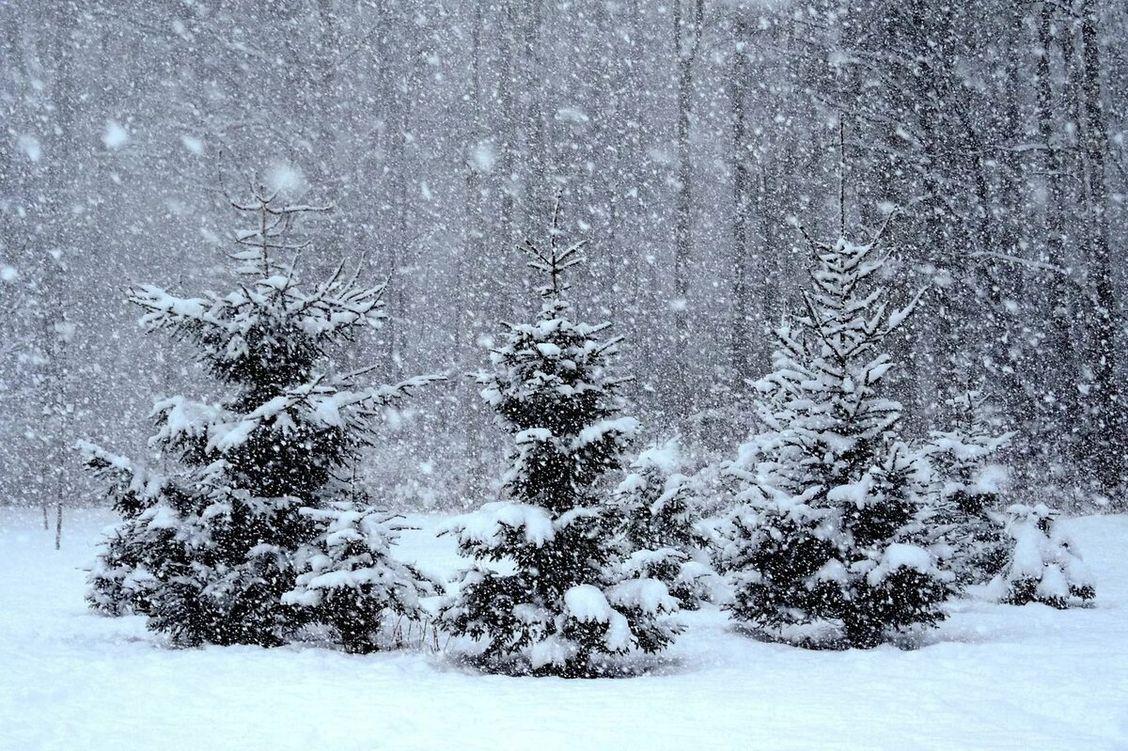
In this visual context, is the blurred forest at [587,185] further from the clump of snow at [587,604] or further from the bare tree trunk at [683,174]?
the clump of snow at [587,604]

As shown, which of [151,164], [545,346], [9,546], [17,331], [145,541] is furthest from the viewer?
[151,164]

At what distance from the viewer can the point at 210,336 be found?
892 cm

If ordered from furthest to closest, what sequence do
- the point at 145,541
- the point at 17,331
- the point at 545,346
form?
the point at 17,331
the point at 145,541
the point at 545,346

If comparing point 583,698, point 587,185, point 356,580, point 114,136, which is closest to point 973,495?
point 583,698

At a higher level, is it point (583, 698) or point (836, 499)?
point (836, 499)

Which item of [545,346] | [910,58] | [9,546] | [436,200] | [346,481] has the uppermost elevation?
[910,58]

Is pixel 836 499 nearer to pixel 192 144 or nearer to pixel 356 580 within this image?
pixel 356 580

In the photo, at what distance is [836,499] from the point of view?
8.91 metres

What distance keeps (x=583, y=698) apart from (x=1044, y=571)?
28.7 ft

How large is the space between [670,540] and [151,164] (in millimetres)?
29408

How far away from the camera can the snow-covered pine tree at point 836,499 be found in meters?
8.83

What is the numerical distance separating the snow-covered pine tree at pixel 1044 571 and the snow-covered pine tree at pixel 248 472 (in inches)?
356

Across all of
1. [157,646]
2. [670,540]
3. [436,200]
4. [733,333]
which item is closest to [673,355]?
[733,333]

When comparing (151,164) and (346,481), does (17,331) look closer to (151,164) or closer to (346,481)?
(151,164)
